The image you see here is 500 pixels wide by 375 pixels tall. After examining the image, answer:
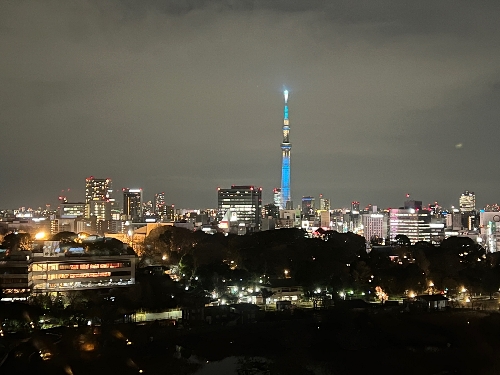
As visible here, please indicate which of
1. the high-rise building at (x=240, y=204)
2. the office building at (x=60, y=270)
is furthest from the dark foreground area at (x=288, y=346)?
the high-rise building at (x=240, y=204)

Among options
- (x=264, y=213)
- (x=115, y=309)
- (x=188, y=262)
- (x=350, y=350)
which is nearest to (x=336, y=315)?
(x=350, y=350)

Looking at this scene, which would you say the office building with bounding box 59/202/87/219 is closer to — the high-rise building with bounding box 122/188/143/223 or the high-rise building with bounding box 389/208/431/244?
the high-rise building with bounding box 122/188/143/223

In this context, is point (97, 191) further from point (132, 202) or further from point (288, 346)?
point (288, 346)

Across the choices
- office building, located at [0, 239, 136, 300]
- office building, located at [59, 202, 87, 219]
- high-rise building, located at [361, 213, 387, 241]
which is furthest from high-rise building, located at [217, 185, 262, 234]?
office building, located at [0, 239, 136, 300]

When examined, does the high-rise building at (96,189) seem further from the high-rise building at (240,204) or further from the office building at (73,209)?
the high-rise building at (240,204)

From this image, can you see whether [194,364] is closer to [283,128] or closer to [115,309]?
[115,309]

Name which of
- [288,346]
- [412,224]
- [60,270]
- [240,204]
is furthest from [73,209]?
[288,346]
